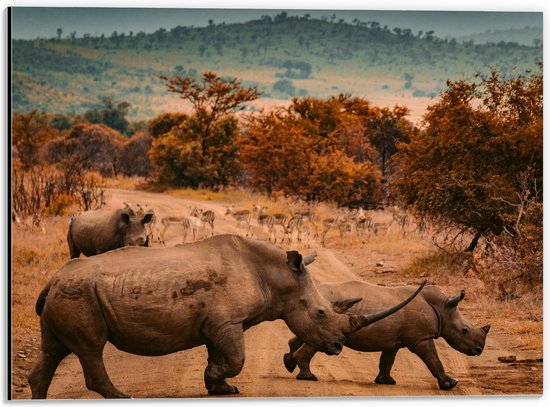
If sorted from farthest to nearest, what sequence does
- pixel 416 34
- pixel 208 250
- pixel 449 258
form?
pixel 449 258 → pixel 416 34 → pixel 208 250

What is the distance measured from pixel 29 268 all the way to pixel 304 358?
3046 millimetres

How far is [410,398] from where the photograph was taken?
10.6 m

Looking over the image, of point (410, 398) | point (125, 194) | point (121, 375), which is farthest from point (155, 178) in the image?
point (410, 398)

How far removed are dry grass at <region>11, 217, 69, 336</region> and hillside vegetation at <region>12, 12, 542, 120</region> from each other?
1.38 meters

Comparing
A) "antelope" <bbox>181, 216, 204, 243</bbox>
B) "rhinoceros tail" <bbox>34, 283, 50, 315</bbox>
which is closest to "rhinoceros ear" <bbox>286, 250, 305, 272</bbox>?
"rhinoceros tail" <bbox>34, 283, 50, 315</bbox>

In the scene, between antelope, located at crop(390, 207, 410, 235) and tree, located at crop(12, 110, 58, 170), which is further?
antelope, located at crop(390, 207, 410, 235)

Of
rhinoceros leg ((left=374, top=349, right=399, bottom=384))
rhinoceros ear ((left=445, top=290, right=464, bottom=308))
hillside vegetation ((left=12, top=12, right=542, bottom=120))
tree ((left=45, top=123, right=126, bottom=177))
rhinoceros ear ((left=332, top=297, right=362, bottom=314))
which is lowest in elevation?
rhinoceros leg ((left=374, top=349, right=399, bottom=384))

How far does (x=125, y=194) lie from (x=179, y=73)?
5.14 feet

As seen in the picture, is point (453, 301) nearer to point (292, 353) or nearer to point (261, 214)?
point (292, 353)

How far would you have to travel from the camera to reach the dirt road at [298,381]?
10398 millimetres

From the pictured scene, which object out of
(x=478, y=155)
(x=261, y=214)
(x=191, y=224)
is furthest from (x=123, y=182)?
(x=478, y=155)

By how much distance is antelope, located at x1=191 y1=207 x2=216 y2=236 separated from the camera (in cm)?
1274

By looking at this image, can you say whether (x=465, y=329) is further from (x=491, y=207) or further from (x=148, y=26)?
(x=148, y=26)

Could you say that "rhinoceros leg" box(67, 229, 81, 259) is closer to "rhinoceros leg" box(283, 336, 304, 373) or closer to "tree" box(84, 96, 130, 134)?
"tree" box(84, 96, 130, 134)
